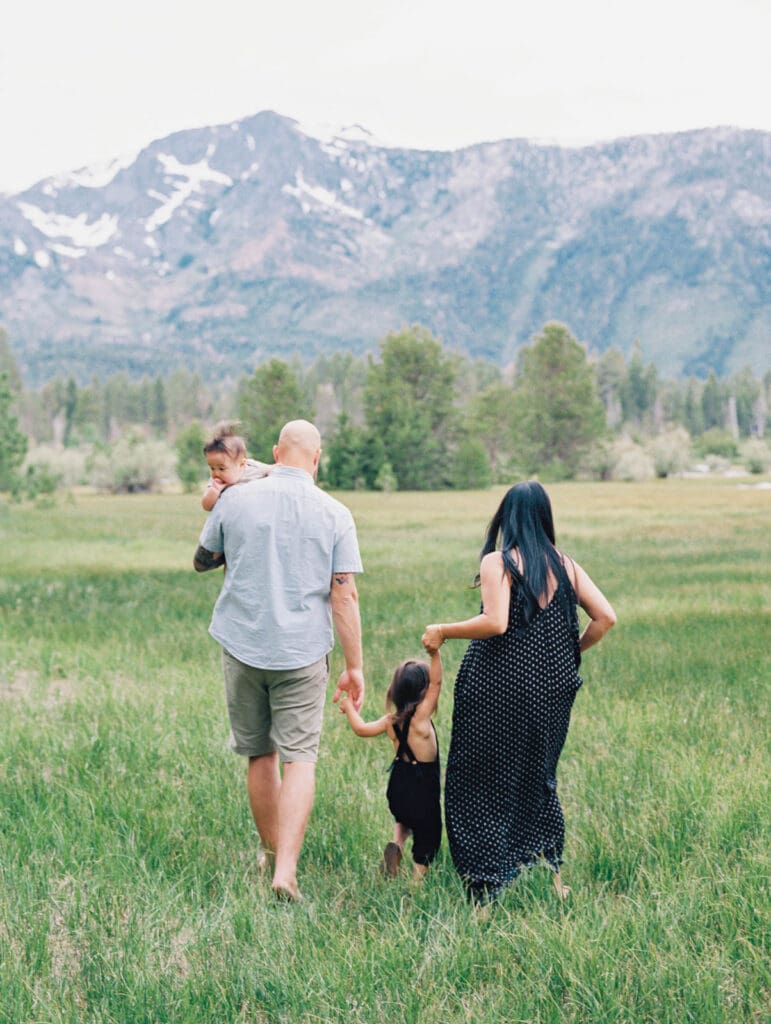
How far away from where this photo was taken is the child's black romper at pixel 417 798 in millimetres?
5195

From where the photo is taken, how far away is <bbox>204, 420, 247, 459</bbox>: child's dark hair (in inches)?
216

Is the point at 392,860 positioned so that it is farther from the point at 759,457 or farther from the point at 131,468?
the point at 759,457

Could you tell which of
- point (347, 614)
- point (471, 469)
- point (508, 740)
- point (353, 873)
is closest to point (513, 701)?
point (508, 740)

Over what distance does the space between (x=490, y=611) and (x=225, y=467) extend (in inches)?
60.9

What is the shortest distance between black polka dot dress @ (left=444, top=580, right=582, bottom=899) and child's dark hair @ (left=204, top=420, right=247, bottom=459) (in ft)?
5.00

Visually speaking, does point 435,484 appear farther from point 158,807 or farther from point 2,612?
point 158,807

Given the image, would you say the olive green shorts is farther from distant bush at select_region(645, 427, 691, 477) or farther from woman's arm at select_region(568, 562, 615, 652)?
distant bush at select_region(645, 427, 691, 477)

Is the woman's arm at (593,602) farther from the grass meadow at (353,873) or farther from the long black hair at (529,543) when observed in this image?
the grass meadow at (353,873)

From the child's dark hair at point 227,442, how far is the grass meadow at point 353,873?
2007mm

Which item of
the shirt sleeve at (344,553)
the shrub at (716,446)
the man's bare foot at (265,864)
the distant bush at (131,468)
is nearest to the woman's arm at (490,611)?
the shirt sleeve at (344,553)

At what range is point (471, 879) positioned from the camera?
4973 millimetres

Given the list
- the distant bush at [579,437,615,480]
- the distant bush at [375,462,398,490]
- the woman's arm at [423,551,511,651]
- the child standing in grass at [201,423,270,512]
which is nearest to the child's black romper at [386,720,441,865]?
the woman's arm at [423,551,511,651]

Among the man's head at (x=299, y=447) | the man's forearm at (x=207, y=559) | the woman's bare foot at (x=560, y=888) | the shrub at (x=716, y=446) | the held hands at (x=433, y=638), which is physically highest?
the man's head at (x=299, y=447)

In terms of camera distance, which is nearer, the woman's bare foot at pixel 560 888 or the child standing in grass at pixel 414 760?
the woman's bare foot at pixel 560 888
